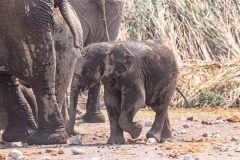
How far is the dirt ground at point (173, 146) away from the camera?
9375 millimetres

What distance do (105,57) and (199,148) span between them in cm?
137

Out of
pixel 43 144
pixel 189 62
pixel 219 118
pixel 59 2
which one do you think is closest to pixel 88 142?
pixel 43 144

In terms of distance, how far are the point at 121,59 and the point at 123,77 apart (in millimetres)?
205

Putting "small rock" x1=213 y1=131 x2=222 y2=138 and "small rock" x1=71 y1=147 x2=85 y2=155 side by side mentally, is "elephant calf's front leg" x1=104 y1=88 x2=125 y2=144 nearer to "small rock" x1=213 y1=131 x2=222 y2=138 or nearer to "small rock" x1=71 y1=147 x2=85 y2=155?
"small rock" x1=71 y1=147 x2=85 y2=155

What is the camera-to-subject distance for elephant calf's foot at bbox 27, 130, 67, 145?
10734 millimetres

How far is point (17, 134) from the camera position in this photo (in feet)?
36.9

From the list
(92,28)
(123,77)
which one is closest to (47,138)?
(123,77)

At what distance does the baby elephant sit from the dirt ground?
229 millimetres

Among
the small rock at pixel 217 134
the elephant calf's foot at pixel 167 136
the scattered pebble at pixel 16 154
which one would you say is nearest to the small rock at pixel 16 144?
the scattered pebble at pixel 16 154

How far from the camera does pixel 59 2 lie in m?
10.9

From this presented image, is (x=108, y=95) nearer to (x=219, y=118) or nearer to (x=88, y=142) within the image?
(x=88, y=142)

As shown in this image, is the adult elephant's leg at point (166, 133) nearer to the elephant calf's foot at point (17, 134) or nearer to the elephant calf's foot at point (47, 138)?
the elephant calf's foot at point (47, 138)

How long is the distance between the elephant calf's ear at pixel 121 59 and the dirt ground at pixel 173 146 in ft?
2.45

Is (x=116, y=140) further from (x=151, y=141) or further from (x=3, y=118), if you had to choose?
(x=3, y=118)
